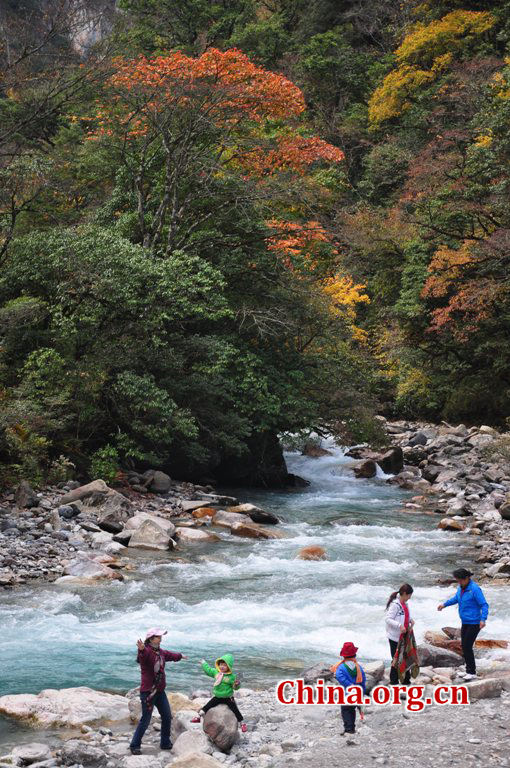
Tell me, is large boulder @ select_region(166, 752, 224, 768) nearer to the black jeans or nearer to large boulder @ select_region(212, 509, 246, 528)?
the black jeans

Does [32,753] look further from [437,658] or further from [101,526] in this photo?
[101,526]

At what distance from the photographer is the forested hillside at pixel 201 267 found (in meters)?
16.5

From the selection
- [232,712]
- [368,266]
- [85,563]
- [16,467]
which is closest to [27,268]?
[16,467]

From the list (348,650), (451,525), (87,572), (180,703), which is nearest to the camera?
(348,650)

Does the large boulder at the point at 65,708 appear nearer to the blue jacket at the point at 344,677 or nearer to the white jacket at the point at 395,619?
the blue jacket at the point at 344,677

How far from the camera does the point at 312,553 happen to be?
42.0ft

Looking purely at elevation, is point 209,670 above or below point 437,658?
above

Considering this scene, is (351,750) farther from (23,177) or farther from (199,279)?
(23,177)

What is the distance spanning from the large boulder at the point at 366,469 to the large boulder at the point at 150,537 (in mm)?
10414

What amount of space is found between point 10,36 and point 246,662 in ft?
37.8

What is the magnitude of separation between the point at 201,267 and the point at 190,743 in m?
13.3

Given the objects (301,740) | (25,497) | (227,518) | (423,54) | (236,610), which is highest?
(423,54)

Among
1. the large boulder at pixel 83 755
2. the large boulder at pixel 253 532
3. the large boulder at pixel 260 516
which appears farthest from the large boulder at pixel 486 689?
the large boulder at pixel 260 516
